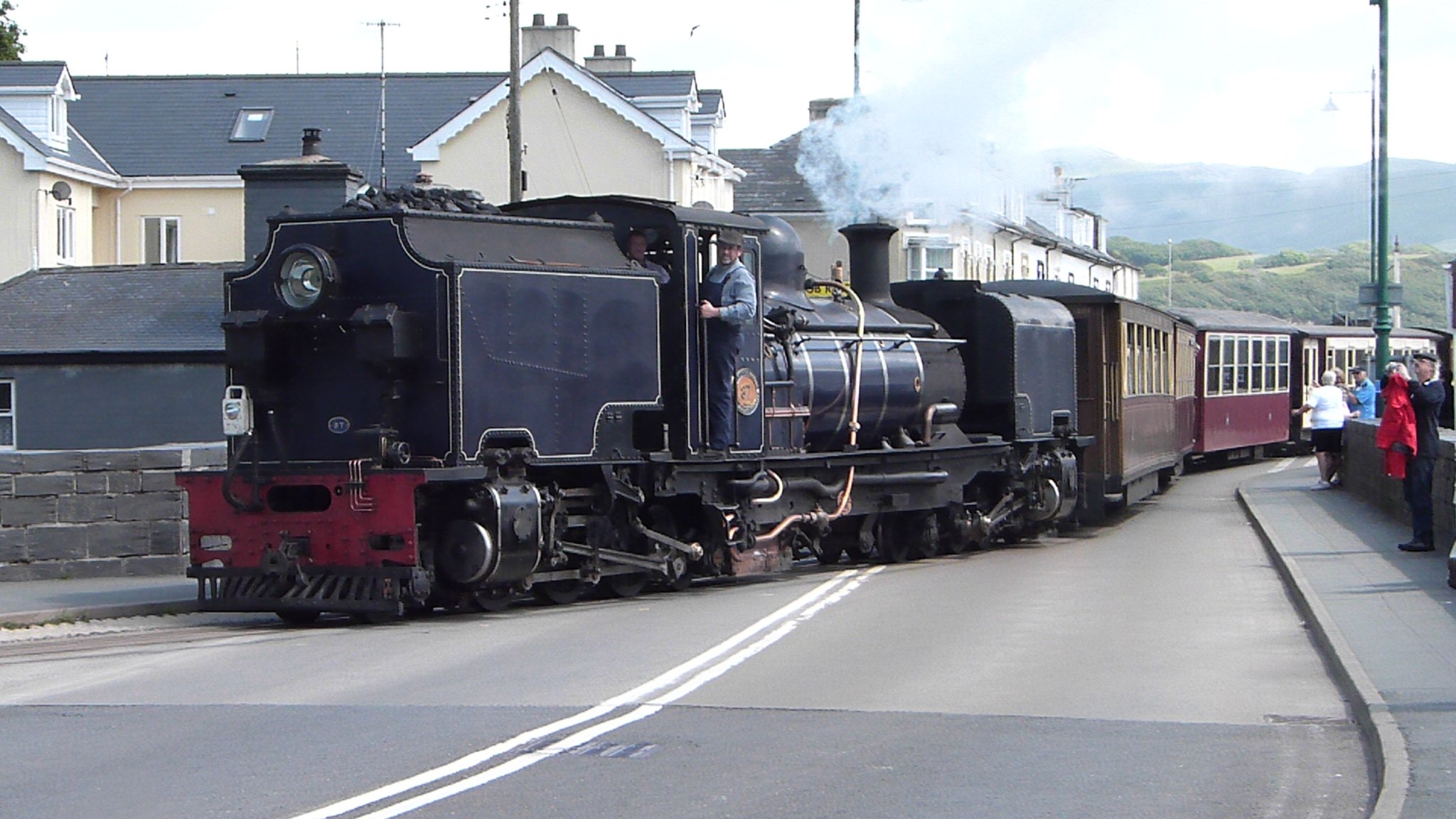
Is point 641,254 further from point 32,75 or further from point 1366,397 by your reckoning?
point 32,75

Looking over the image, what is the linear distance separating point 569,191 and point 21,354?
63.5ft

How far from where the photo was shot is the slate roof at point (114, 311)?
2375cm

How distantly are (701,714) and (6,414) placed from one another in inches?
714

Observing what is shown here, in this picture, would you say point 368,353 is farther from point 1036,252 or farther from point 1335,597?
point 1036,252

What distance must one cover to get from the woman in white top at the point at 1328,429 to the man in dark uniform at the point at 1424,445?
32.9 feet

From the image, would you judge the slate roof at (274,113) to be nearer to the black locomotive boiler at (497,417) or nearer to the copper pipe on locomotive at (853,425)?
the copper pipe on locomotive at (853,425)

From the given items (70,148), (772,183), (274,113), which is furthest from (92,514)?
(772,183)

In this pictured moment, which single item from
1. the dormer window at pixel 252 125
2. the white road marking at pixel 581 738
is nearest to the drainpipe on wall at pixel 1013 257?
the dormer window at pixel 252 125

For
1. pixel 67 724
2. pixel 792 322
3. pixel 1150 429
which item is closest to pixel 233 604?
pixel 67 724

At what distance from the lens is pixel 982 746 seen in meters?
8.17

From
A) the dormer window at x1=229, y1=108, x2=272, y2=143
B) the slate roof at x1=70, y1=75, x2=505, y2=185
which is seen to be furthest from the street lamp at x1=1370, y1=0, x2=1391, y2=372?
the dormer window at x1=229, y1=108, x2=272, y2=143

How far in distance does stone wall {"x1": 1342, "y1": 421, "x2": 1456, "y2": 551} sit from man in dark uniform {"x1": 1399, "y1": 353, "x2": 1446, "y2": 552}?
171 mm

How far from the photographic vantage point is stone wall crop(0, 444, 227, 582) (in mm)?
16000

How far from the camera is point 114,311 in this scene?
24703 millimetres
